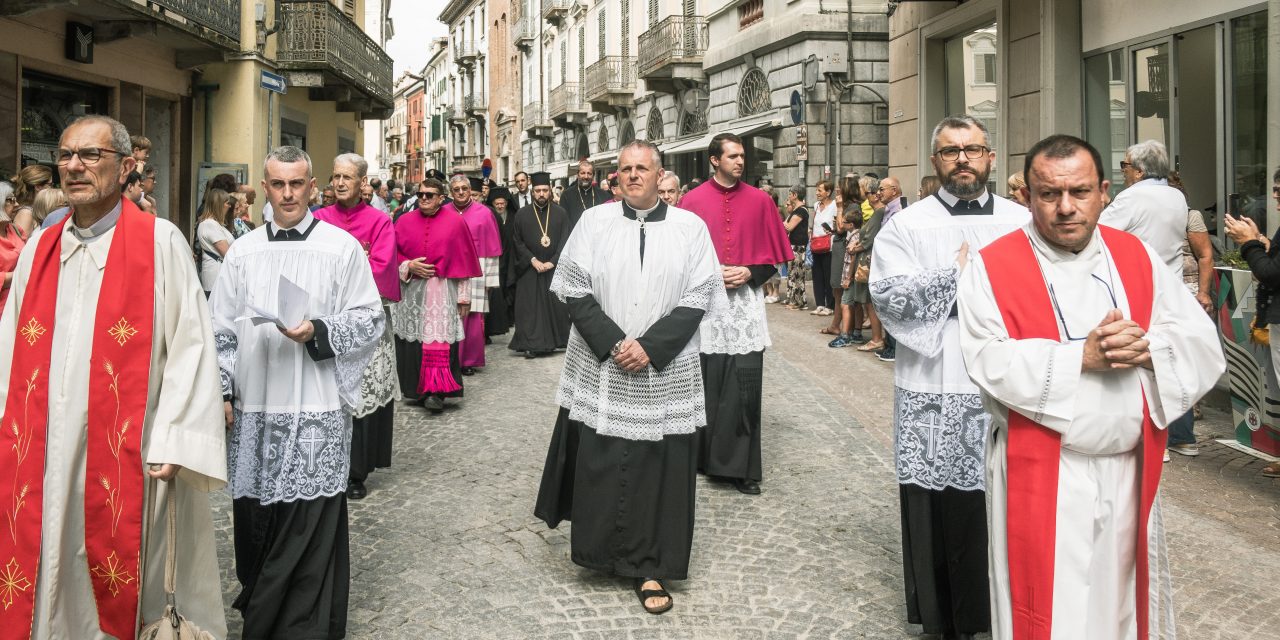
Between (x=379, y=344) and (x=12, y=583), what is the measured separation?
11.0ft

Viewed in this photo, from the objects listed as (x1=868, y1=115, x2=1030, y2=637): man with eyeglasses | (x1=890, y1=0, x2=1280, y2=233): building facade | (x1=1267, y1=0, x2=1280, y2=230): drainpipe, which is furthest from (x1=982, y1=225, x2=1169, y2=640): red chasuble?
(x1=890, y1=0, x2=1280, y2=233): building facade

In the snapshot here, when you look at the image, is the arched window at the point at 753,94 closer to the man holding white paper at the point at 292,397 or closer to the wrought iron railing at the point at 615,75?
the wrought iron railing at the point at 615,75

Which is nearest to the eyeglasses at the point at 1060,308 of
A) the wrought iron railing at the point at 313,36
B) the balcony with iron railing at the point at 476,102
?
the wrought iron railing at the point at 313,36

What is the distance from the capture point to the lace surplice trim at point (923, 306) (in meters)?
4.14

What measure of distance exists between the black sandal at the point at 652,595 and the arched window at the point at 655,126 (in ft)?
86.8

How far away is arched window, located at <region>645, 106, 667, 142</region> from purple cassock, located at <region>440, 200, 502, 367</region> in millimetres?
18351

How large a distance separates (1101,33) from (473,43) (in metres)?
57.8

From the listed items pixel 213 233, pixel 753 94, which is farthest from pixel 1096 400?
pixel 753 94

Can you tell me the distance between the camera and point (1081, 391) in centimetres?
297

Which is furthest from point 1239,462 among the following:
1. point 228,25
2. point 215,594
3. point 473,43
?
point 473,43

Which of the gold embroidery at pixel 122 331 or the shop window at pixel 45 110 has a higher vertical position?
the shop window at pixel 45 110

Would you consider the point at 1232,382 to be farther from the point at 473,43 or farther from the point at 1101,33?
the point at 473,43

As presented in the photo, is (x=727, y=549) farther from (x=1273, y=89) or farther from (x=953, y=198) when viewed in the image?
(x=1273, y=89)

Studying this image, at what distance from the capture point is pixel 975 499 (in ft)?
13.7
